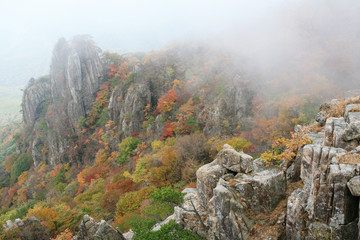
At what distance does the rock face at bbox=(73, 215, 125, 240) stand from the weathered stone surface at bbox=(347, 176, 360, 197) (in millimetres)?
13523

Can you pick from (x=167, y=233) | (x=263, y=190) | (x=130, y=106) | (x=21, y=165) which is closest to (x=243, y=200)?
(x=263, y=190)

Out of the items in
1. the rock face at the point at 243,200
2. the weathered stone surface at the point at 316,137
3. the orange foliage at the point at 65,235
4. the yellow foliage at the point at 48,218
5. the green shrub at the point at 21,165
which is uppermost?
the weathered stone surface at the point at 316,137

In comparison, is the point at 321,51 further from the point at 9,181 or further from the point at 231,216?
the point at 9,181

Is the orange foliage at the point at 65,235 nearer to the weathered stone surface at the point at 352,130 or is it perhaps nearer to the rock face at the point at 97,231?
the rock face at the point at 97,231

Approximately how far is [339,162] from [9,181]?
68749 mm

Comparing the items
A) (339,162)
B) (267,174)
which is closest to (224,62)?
(267,174)

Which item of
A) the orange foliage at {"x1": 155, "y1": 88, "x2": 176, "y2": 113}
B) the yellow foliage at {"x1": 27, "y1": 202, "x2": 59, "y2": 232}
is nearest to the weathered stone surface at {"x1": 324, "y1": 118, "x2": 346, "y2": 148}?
the yellow foliage at {"x1": 27, "y1": 202, "x2": 59, "y2": 232}

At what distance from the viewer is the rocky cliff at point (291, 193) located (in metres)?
6.29

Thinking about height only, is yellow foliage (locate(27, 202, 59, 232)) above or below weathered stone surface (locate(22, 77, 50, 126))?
below

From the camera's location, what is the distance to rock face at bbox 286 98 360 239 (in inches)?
243

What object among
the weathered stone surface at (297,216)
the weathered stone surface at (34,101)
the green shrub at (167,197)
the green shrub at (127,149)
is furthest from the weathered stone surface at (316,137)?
the weathered stone surface at (34,101)

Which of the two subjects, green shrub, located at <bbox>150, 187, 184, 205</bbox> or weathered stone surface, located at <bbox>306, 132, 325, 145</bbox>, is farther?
green shrub, located at <bbox>150, 187, 184, 205</bbox>

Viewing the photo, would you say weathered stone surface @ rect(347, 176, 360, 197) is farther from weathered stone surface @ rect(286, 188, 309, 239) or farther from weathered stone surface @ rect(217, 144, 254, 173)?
weathered stone surface @ rect(217, 144, 254, 173)

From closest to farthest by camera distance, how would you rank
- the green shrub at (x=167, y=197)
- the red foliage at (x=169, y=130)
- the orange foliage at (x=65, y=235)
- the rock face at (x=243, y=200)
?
the rock face at (x=243, y=200) → the green shrub at (x=167, y=197) → the orange foliage at (x=65, y=235) → the red foliage at (x=169, y=130)
